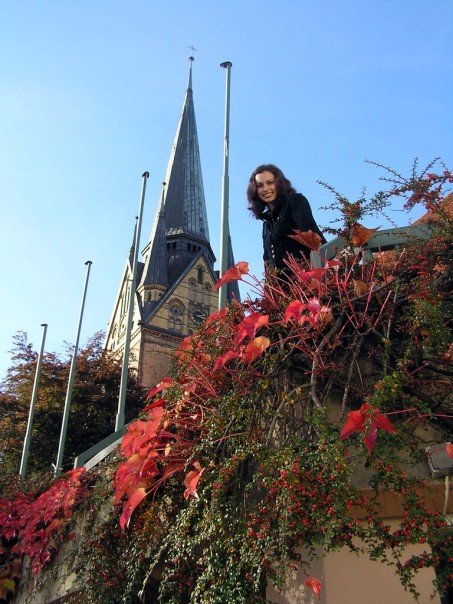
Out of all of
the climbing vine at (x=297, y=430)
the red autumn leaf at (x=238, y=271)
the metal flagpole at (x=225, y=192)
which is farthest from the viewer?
the metal flagpole at (x=225, y=192)

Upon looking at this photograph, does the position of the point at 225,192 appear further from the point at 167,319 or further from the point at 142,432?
the point at 167,319

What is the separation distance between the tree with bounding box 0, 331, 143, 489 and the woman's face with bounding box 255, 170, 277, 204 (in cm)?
1885

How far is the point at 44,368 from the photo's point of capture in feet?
84.4

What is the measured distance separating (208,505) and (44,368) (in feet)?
79.1

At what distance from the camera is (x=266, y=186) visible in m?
4.05

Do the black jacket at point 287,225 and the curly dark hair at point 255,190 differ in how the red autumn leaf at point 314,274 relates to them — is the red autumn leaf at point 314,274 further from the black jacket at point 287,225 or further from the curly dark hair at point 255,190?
the curly dark hair at point 255,190

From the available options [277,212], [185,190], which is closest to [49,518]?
[277,212]

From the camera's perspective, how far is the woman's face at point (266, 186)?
404 cm

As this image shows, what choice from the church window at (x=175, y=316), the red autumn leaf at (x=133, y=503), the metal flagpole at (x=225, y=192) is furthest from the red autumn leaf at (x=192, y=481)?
the church window at (x=175, y=316)

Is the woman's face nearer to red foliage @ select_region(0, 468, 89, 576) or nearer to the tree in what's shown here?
red foliage @ select_region(0, 468, 89, 576)

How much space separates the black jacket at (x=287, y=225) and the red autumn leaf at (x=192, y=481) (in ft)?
4.77

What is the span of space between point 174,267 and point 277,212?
43394 mm

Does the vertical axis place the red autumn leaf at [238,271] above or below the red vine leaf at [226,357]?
above

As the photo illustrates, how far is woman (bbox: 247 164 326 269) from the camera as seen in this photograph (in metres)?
3.84
